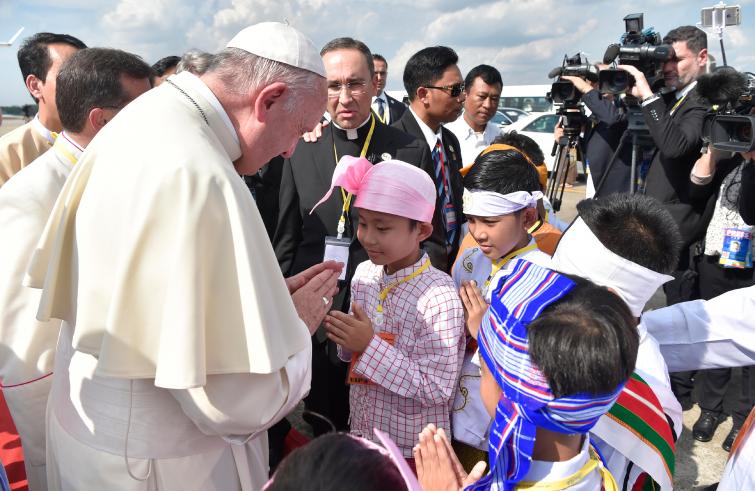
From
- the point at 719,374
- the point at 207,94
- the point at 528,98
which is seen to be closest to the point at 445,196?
the point at 719,374

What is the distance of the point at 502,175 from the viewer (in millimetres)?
2730

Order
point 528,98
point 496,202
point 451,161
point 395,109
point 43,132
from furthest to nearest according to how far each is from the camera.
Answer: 1. point 528,98
2. point 395,109
3. point 451,161
4. point 43,132
5. point 496,202

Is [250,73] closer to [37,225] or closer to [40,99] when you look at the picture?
[37,225]

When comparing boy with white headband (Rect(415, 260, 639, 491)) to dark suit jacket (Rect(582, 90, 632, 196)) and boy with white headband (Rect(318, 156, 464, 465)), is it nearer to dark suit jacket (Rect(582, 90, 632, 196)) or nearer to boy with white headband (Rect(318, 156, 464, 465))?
boy with white headband (Rect(318, 156, 464, 465))

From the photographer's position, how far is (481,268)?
114 inches

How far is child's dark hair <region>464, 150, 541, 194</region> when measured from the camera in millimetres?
2717

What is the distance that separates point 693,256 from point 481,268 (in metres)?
2.09

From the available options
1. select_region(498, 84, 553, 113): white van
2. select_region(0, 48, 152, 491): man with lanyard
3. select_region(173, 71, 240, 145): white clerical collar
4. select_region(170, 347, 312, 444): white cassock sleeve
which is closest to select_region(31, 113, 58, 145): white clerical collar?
select_region(0, 48, 152, 491): man with lanyard

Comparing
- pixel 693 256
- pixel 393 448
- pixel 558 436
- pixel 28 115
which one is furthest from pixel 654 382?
pixel 28 115

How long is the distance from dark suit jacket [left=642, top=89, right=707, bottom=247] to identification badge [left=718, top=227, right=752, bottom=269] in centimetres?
29

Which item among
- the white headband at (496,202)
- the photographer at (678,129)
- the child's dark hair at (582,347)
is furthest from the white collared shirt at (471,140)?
the child's dark hair at (582,347)

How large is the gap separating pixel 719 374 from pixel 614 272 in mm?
2633

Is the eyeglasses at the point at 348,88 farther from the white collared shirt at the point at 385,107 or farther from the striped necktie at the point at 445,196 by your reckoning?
the white collared shirt at the point at 385,107

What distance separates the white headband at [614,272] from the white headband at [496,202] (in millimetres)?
747
